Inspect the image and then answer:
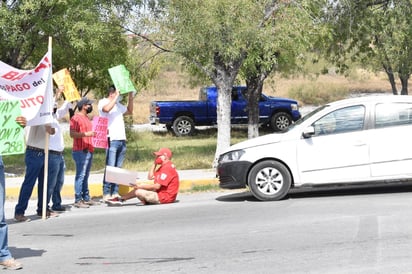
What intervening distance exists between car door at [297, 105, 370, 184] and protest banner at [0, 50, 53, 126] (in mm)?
3864

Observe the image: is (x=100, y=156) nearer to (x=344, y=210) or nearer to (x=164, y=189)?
(x=164, y=189)

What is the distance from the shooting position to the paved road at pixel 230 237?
25.6 ft

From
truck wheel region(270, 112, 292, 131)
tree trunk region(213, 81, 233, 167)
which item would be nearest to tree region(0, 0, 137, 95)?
tree trunk region(213, 81, 233, 167)

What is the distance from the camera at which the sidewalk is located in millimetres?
14109

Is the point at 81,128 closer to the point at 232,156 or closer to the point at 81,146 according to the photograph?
the point at 81,146

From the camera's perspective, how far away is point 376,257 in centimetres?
788

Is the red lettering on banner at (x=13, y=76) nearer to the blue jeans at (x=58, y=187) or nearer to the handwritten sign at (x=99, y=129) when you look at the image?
the blue jeans at (x=58, y=187)

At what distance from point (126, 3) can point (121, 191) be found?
630 centimetres

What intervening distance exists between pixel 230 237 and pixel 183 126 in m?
21.1

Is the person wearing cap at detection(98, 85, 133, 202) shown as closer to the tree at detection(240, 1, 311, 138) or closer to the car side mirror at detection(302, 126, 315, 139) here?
the car side mirror at detection(302, 126, 315, 139)

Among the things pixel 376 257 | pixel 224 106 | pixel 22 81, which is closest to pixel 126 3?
pixel 224 106

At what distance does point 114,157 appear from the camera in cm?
1263

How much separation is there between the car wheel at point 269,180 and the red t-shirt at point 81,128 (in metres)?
2.51

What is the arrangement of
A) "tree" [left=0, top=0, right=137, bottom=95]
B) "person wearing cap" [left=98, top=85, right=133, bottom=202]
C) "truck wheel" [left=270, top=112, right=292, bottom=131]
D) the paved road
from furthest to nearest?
"truck wheel" [left=270, top=112, right=292, bottom=131]
"tree" [left=0, top=0, right=137, bottom=95]
"person wearing cap" [left=98, top=85, right=133, bottom=202]
the paved road
